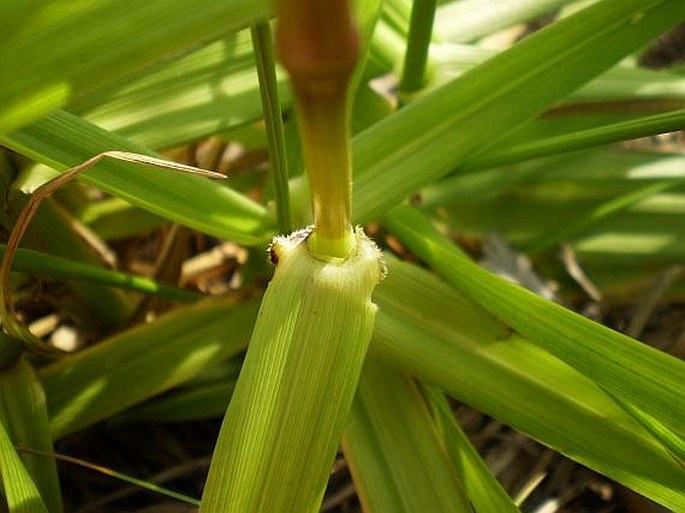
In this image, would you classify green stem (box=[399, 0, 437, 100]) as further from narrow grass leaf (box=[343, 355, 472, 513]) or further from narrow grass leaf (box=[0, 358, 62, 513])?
narrow grass leaf (box=[0, 358, 62, 513])

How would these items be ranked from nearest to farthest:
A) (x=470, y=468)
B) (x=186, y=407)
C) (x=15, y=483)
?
(x=15, y=483) → (x=470, y=468) → (x=186, y=407)

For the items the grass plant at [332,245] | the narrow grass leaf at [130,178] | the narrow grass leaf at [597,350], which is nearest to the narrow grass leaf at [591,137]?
the grass plant at [332,245]

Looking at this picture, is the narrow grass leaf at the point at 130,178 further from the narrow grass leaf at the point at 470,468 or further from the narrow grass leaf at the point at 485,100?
the narrow grass leaf at the point at 470,468

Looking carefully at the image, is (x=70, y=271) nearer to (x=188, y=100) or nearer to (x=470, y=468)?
(x=188, y=100)

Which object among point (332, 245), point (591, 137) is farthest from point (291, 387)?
point (591, 137)

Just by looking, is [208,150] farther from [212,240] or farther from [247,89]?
[247,89]
